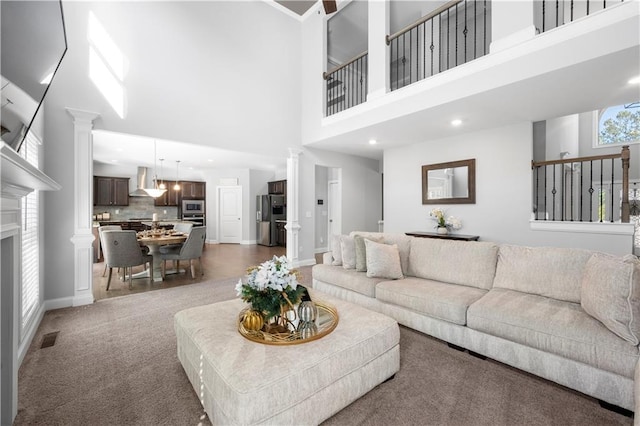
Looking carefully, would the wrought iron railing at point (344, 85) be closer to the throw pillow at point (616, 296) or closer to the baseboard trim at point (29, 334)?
the throw pillow at point (616, 296)

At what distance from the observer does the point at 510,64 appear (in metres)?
2.84

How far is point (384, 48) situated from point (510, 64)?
75.3 inches

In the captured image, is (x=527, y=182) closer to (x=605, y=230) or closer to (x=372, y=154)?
(x=605, y=230)

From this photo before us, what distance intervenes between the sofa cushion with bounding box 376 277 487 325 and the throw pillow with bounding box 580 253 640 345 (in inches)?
27.8

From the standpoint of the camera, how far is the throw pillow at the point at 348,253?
325 cm

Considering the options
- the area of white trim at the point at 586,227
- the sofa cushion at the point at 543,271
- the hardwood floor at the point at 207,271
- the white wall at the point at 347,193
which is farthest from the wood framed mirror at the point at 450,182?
the hardwood floor at the point at 207,271

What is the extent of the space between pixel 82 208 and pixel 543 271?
16.2 feet

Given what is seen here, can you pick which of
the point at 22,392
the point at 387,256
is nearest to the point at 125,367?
the point at 22,392

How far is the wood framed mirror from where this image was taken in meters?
4.57

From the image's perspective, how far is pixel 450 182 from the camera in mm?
4832

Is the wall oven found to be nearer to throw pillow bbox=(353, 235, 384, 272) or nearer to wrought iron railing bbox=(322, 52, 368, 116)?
wrought iron railing bbox=(322, 52, 368, 116)

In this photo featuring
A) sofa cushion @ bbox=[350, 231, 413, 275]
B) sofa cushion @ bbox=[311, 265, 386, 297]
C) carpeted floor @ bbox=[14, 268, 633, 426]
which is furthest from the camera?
sofa cushion @ bbox=[350, 231, 413, 275]

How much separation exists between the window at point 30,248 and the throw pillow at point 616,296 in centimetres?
426

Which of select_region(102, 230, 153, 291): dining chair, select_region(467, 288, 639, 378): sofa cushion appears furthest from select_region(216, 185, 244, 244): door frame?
select_region(467, 288, 639, 378): sofa cushion
